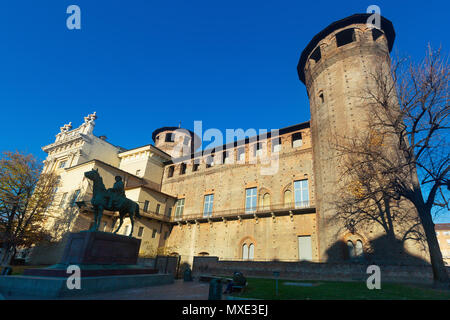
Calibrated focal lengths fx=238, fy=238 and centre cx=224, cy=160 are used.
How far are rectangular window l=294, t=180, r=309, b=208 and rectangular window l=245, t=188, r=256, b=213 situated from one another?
162 inches

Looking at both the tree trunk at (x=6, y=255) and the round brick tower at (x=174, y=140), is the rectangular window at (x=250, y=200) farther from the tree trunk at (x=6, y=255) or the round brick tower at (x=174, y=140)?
the tree trunk at (x=6, y=255)

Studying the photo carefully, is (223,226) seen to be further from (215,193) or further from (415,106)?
(415,106)

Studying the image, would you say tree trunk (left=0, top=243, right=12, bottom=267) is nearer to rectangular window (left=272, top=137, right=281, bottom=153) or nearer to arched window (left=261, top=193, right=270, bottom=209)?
arched window (left=261, top=193, right=270, bottom=209)

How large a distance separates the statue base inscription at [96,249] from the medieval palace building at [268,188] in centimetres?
1270

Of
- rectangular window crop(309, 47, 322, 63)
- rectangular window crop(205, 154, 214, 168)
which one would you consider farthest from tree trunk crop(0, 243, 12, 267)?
rectangular window crop(309, 47, 322, 63)

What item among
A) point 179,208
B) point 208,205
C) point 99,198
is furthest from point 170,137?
point 99,198

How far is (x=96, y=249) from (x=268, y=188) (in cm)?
1612

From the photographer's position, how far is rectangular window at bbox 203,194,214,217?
82.9 feet

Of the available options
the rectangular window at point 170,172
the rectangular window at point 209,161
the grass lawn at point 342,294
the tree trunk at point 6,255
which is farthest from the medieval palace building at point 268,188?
the grass lawn at point 342,294

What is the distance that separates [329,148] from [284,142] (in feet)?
17.4

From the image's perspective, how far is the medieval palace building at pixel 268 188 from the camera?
59.3ft

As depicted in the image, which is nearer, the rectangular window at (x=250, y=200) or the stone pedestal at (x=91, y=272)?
the stone pedestal at (x=91, y=272)

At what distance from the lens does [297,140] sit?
23.1m

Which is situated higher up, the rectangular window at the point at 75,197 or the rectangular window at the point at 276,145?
the rectangular window at the point at 276,145
